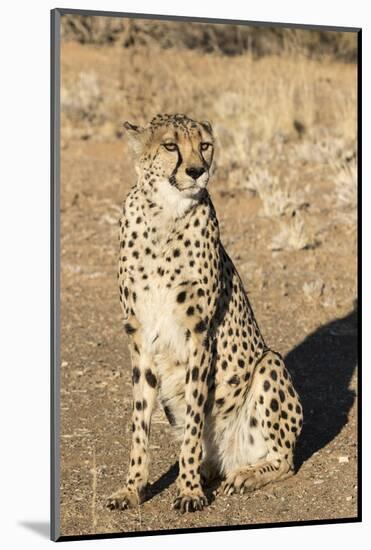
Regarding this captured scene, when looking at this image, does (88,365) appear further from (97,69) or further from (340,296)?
(97,69)

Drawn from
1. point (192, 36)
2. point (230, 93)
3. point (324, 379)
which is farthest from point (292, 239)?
point (192, 36)

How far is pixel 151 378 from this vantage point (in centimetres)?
460

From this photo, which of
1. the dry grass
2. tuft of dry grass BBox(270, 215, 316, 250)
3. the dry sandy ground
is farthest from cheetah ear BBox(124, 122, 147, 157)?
the dry grass

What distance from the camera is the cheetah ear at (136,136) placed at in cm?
450

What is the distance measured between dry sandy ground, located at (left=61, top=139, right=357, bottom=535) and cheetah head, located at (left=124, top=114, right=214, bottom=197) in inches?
40.7

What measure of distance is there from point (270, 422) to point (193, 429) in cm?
36

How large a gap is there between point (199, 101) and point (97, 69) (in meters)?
0.82

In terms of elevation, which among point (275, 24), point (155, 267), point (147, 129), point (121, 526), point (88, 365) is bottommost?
point (121, 526)

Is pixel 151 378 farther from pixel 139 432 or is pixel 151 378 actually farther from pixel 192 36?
pixel 192 36

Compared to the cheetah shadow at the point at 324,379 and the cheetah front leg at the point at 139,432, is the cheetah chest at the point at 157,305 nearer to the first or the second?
the cheetah front leg at the point at 139,432

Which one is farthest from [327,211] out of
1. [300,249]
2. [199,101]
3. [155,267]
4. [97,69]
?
[155,267]

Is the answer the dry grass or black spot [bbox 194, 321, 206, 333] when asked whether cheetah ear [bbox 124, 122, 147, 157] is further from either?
the dry grass

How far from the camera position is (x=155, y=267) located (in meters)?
4.54

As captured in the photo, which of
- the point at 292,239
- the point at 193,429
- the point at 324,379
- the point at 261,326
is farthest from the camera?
the point at 292,239
